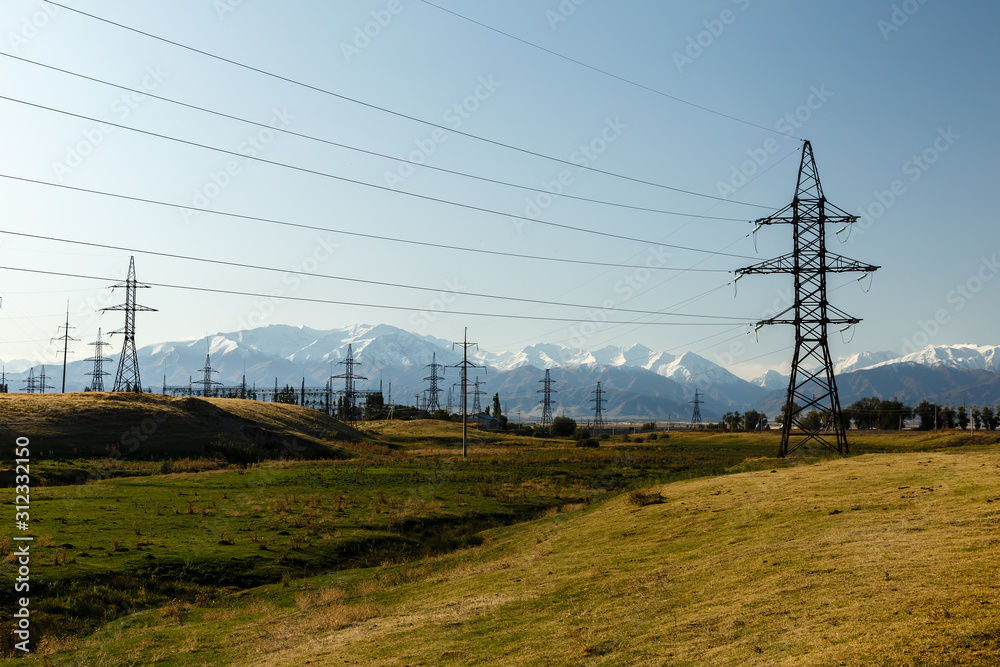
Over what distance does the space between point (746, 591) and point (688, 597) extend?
52.4 inches

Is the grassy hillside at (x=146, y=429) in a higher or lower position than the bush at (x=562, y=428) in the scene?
higher

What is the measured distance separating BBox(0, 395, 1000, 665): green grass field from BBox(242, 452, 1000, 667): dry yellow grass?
73mm

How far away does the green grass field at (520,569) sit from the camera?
1150 cm

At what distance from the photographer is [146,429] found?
65250mm

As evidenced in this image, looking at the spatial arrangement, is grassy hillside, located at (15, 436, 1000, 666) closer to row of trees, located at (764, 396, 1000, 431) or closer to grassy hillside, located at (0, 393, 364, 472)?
grassy hillside, located at (0, 393, 364, 472)

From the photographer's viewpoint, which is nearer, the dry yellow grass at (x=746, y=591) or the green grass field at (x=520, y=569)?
the dry yellow grass at (x=746, y=591)

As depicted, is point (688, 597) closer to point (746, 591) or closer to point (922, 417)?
point (746, 591)

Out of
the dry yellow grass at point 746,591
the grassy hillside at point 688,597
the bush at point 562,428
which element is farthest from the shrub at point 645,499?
the bush at point 562,428

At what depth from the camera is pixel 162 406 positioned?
7344 centimetres

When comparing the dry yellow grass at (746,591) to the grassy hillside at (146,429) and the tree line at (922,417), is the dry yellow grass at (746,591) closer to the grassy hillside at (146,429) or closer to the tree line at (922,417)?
the grassy hillside at (146,429)

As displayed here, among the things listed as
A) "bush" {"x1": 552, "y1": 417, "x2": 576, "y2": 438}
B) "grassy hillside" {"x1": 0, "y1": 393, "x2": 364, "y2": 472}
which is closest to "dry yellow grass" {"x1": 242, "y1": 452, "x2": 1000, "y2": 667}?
"grassy hillside" {"x1": 0, "y1": 393, "x2": 364, "y2": 472}

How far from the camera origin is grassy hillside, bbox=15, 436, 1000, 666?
416 inches

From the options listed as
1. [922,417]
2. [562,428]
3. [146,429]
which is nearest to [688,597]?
[146,429]

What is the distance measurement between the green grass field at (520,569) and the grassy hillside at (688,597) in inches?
3.1
